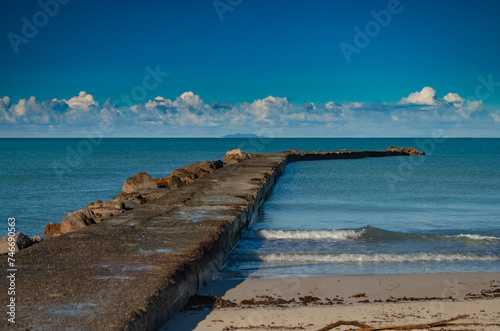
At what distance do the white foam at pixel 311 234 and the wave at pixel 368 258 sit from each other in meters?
1.19

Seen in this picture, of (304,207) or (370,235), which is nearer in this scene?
(370,235)

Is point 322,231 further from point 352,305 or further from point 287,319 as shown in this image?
point 287,319

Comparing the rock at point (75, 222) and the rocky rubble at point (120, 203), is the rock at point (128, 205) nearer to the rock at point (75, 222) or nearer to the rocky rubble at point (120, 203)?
the rocky rubble at point (120, 203)

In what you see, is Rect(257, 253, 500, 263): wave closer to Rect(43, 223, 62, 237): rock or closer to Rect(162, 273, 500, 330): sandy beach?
Rect(162, 273, 500, 330): sandy beach

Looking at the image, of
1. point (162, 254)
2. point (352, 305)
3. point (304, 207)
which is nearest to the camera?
point (352, 305)

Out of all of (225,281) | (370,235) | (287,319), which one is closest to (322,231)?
(370,235)

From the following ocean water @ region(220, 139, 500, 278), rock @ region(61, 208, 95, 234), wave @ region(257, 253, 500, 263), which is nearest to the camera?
ocean water @ region(220, 139, 500, 278)

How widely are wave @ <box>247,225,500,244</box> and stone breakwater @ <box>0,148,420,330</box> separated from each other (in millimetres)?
547

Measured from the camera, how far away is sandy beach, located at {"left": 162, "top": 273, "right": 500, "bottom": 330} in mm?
3260

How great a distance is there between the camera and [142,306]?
2.86 meters

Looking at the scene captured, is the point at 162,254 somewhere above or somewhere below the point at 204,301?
above

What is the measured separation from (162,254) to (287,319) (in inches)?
49.8

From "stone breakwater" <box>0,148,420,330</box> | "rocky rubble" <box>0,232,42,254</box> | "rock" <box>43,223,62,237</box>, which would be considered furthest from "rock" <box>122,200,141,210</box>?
"rocky rubble" <box>0,232,42,254</box>

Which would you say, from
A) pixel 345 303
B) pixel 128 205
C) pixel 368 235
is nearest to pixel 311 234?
pixel 368 235
